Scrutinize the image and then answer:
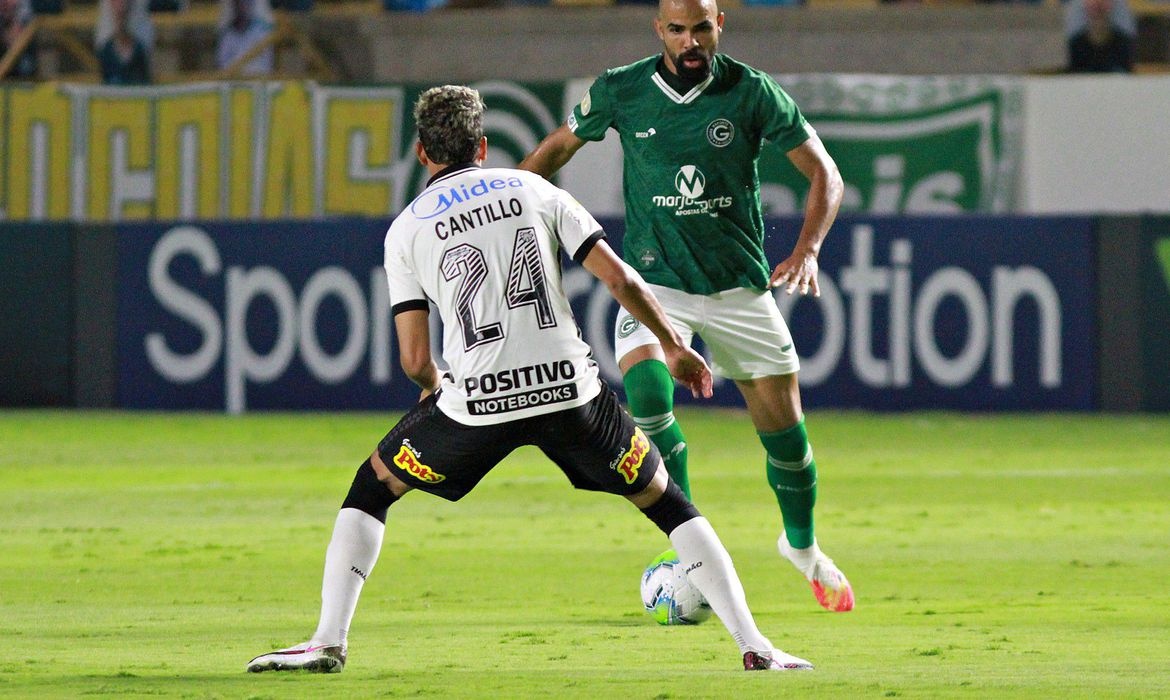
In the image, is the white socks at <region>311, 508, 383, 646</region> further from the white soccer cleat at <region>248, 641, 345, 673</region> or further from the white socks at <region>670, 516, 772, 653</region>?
the white socks at <region>670, 516, 772, 653</region>

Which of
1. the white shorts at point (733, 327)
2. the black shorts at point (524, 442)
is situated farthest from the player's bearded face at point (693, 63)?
the black shorts at point (524, 442)

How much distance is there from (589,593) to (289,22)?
1524 centimetres

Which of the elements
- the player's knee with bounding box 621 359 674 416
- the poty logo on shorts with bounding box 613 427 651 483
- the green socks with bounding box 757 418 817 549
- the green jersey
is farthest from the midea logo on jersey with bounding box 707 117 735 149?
the poty logo on shorts with bounding box 613 427 651 483

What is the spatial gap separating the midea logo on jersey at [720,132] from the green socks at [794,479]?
1.18m

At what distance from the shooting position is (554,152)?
8102 mm

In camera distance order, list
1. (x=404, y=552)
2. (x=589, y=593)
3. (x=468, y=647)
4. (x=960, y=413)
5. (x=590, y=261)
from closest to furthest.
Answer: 1. (x=590, y=261)
2. (x=468, y=647)
3. (x=589, y=593)
4. (x=404, y=552)
5. (x=960, y=413)

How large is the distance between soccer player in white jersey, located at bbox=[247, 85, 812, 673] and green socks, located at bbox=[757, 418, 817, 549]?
2007 mm

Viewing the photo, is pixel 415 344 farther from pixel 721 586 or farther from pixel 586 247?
pixel 721 586

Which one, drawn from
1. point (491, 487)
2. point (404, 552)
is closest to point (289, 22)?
point (491, 487)

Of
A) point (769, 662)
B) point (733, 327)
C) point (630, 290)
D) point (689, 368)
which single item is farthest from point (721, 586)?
point (733, 327)

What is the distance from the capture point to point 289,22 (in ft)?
74.6

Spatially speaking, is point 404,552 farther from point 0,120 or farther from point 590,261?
point 0,120

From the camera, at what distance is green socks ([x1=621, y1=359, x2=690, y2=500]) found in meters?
7.95

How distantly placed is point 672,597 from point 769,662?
5.16ft
